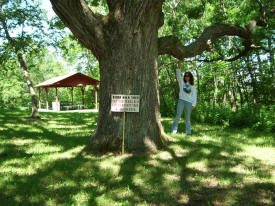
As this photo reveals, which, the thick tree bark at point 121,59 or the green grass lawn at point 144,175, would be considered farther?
the thick tree bark at point 121,59

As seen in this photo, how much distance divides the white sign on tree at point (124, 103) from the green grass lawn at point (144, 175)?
3.38 feet

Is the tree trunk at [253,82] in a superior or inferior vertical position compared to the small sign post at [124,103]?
superior

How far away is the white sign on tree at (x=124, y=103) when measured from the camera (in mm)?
5137

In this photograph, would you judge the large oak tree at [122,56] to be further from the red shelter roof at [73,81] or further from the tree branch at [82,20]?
the red shelter roof at [73,81]

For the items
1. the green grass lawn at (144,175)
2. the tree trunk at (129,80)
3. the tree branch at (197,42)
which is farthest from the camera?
the tree branch at (197,42)

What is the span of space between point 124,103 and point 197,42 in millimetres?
2954

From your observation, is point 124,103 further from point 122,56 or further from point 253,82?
point 253,82

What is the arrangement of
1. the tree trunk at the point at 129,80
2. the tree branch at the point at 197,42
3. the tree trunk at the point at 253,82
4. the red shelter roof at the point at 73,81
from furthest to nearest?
1. the red shelter roof at the point at 73,81
2. the tree trunk at the point at 253,82
3. the tree branch at the point at 197,42
4. the tree trunk at the point at 129,80

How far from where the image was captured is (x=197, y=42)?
6.50 metres

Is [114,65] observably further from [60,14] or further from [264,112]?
[264,112]

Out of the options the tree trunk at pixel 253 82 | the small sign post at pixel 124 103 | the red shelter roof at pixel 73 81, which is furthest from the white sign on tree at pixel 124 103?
the red shelter roof at pixel 73 81

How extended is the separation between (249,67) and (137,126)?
7.58m

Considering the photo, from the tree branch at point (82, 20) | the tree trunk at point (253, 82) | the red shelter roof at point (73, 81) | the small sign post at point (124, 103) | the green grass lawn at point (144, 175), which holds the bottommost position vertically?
the green grass lawn at point (144, 175)

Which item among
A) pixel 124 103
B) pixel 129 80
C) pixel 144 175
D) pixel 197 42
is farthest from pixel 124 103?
pixel 197 42
